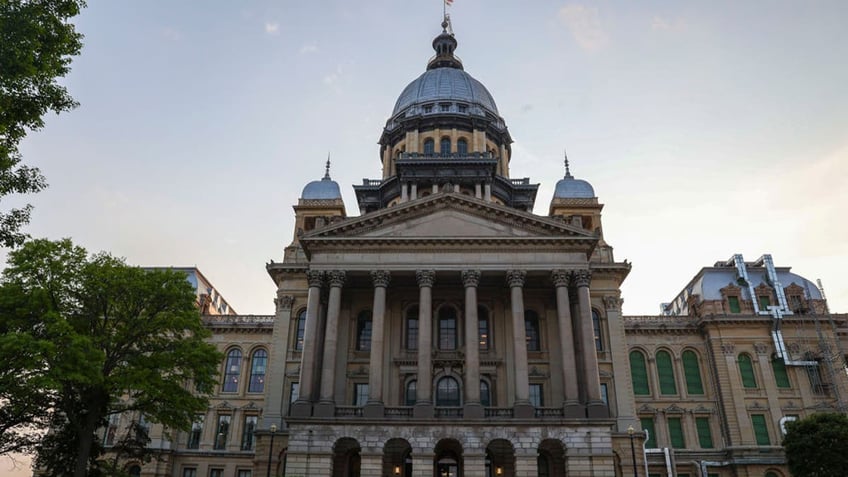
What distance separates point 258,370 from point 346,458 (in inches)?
705

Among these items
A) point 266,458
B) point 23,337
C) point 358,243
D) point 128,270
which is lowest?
point 266,458

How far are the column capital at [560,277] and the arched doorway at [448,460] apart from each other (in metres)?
11.9

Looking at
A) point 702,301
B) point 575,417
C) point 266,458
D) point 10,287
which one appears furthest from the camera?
point 702,301

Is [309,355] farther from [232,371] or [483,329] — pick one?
[232,371]

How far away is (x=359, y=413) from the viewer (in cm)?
3534

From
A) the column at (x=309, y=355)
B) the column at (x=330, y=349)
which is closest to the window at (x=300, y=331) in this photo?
the column at (x=330, y=349)

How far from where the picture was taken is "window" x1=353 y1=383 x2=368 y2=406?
1551 inches

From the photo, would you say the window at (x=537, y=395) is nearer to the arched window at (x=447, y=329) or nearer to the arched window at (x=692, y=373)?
the arched window at (x=447, y=329)

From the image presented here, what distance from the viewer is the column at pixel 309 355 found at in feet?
113

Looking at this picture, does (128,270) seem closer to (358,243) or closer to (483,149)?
(358,243)

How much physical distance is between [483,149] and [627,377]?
2583cm

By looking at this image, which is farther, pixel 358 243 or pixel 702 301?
pixel 702 301

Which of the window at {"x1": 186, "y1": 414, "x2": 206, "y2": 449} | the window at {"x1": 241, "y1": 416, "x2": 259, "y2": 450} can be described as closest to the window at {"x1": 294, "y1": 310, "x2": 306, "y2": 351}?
the window at {"x1": 241, "y1": 416, "x2": 259, "y2": 450}

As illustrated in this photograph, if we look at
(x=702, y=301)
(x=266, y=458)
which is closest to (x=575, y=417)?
(x=266, y=458)
